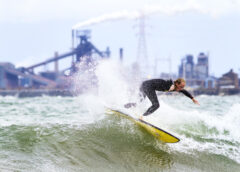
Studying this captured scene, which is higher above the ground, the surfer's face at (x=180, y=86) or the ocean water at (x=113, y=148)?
the surfer's face at (x=180, y=86)

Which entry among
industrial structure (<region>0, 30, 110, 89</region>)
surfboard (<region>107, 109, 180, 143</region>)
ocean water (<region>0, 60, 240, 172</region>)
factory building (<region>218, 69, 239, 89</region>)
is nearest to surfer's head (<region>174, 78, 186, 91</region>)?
surfboard (<region>107, 109, 180, 143</region>)

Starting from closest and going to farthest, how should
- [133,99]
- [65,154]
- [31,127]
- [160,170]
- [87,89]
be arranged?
[160,170], [65,154], [31,127], [133,99], [87,89]

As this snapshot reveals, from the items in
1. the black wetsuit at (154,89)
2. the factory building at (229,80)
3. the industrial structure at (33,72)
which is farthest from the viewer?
the factory building at (229,80)

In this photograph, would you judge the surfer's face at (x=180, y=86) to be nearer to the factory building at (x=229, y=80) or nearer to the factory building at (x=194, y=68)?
the factory building at (x=229, y=80)

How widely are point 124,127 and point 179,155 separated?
2.15 metres

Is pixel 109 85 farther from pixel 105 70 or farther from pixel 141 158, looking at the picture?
pixel 141 158

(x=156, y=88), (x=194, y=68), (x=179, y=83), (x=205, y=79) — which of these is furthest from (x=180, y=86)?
(x=194, y=68)

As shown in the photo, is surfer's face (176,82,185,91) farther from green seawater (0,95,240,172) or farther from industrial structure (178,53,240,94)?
industrial structure (178,53,240,94)

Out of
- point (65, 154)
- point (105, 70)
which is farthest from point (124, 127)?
point (105, 70)

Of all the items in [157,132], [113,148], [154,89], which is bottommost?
[113,148]

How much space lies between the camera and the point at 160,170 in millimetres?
5633

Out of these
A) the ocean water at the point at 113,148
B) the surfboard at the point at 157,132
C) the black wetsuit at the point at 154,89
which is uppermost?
the black wetsuit at the point at 154,89

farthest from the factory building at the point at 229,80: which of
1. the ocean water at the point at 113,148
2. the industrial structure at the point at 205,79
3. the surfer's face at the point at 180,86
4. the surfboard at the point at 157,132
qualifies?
the surfer's face at the point at 180,86

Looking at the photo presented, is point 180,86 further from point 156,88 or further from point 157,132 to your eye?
point 157,132
